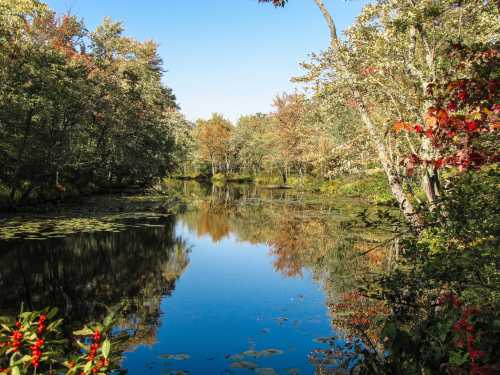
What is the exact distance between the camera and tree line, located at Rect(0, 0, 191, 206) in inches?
888

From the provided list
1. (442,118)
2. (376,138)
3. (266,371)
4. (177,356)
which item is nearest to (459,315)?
(442,118)

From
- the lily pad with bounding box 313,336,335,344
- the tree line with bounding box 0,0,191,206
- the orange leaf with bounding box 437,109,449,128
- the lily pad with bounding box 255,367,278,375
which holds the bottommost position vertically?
the lily pad with bounding box 255,367,278,375

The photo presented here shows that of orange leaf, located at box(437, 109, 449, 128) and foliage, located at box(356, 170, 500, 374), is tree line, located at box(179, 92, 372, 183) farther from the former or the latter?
orange leaf, located at box(437, 109, 449, 128)

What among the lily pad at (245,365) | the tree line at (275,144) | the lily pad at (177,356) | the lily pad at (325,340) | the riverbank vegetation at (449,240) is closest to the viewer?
the riverbank vegetation at (449,240)

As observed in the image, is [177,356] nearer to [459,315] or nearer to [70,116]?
[459,315]

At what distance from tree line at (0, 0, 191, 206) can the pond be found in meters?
5.32

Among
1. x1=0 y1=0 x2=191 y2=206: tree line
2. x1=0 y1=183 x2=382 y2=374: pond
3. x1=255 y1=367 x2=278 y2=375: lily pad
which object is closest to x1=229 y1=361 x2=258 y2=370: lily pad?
x1=0 y1=183 x2=382 y2=374: pond

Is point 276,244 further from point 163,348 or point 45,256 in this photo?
point 163,348

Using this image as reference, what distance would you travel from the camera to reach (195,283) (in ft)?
47.4

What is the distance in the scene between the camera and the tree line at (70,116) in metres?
22.5

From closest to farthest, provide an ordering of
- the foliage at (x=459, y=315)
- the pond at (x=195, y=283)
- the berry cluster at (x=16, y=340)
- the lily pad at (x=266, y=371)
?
the berry cluster at (x=16, y=340) < the foliage at (x=459, y=315) < the lily pad at (x=266, y=371) < the pond at (x=195, y=283)

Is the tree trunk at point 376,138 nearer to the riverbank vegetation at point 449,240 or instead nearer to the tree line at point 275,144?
the riverbank vegetation at point 449,240

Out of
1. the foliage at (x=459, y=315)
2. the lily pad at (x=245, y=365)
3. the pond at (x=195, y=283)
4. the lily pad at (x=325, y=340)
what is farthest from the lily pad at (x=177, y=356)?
the foliage at (x=459, y=315)

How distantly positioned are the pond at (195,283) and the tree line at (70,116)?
5322 mm
